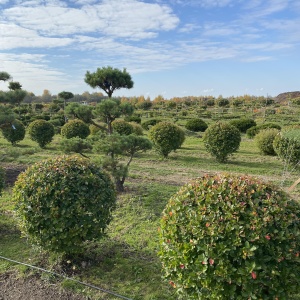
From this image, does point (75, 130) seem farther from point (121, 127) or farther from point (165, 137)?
point (165, 137)

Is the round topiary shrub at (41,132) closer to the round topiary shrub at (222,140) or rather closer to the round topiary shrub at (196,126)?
the round topiary shrub at (222,140)

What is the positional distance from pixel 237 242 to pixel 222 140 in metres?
8.05

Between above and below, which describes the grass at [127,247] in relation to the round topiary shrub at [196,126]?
below

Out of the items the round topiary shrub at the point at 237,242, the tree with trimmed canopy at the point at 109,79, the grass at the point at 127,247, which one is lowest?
the grass at the point at 127,247

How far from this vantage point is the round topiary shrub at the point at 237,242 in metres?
2.29

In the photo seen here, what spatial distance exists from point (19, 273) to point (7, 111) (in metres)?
5.37

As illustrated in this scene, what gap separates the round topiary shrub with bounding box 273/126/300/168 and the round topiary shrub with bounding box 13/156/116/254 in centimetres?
654

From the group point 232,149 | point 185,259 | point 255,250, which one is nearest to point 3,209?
point 185,259

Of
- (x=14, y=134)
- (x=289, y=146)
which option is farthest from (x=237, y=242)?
(x=14, y=134)

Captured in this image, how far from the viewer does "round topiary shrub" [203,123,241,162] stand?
10.1 meters

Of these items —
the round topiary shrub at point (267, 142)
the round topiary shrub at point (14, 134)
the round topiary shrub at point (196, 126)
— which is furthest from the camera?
the round topiary shrub at point (196, 126)

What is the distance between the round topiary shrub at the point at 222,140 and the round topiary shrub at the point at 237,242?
7.58m

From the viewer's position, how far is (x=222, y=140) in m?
10.1

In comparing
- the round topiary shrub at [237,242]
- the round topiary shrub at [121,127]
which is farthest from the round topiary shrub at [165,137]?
the round topiary shrub at [237,242]
